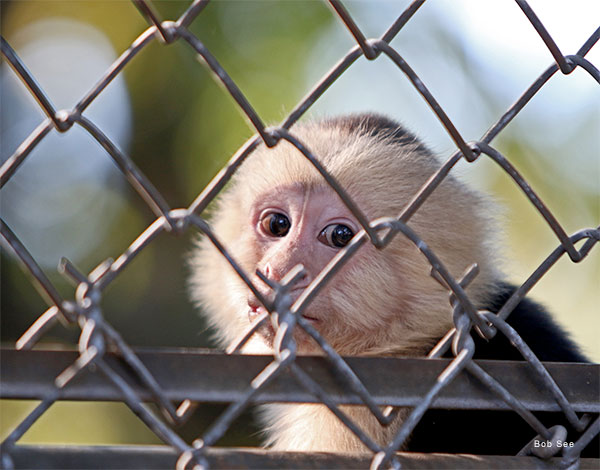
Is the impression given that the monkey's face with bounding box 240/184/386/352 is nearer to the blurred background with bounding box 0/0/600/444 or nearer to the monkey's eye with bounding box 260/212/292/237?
the monkey's eye with bounding box 260/212/292/237

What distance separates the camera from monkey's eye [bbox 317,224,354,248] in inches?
98.8

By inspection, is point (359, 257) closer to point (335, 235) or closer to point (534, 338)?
point (335, 235)

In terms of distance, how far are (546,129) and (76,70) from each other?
384 cm

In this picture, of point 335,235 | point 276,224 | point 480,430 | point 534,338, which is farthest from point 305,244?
point 480,430

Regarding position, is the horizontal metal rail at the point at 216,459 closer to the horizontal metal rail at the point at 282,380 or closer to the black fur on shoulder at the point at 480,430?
the horizontal metal rail at the point at 282,380

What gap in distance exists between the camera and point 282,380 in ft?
3.82

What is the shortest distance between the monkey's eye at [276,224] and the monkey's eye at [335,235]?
0.21 meters

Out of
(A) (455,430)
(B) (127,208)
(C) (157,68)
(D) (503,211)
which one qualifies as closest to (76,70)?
(C) (157,68)

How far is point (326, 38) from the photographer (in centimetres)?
567

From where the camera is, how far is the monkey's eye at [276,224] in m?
2.71

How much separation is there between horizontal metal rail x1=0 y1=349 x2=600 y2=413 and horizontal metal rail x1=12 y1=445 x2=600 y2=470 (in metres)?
0.07

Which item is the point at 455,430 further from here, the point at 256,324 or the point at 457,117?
the point at 457,117

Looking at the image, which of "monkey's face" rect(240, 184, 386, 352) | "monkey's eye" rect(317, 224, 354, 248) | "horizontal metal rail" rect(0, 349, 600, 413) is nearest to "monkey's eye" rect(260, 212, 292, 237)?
"monkey's face" rect(240, 184, 386, 352)

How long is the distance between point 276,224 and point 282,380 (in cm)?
159
